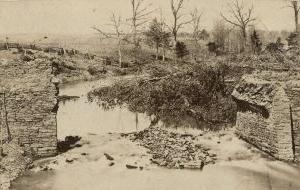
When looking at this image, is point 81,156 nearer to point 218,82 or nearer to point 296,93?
point 296,93

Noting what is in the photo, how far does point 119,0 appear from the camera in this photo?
8012 centimetres

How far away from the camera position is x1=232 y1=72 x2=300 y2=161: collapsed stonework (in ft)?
54.4

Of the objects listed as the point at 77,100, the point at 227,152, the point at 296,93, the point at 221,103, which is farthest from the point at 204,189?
the point at 77,100

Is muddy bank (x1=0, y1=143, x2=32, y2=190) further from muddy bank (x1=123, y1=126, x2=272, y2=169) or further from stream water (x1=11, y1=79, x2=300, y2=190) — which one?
muddy bank (x1=123, y1=126, x2=272, y2=169)

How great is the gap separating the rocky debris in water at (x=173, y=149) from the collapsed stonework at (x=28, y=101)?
14.7ft

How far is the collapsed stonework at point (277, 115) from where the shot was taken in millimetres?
16594

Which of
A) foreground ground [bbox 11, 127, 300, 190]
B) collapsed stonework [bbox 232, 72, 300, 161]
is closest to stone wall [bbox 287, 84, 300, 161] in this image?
collapsed stonework [bbox 232, 72, 300, 161]

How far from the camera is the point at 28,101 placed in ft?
54.0

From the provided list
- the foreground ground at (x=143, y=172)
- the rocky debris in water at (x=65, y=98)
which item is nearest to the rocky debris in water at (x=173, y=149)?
the foreground ground at (x=143, y=172)

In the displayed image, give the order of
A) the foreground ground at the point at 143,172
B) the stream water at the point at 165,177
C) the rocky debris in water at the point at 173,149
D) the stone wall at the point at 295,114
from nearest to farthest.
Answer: the stream water at the point at 165,177 < the foreground ground at the point at 143,172 < the stone wall at the point at 295,114 < the rocky debris in water at the point at 173,149

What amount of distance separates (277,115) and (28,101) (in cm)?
963

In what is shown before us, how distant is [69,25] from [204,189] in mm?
70386

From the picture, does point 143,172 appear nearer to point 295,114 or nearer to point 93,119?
point 295,114

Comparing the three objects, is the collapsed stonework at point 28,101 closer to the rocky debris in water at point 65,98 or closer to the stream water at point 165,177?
the stream water at point 165,177
